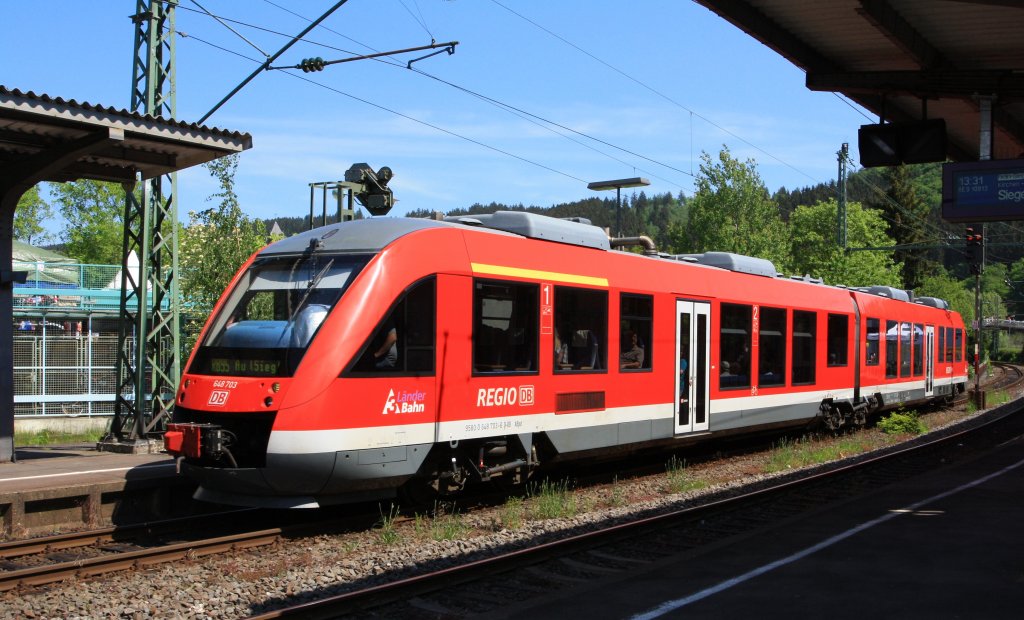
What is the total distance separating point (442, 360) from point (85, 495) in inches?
166

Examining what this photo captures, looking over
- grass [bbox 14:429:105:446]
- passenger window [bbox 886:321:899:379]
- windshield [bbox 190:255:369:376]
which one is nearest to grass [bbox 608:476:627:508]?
windshield [bbox 190:255:369:376]

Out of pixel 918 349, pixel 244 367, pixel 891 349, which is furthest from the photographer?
pixel 918 349

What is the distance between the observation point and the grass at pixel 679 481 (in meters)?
12.6

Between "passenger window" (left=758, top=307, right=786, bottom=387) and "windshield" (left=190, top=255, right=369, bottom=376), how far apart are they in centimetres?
886

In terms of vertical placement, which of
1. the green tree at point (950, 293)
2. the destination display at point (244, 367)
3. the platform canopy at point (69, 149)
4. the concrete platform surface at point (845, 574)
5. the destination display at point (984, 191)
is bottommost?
the concrete platform surface at point (845, 574)

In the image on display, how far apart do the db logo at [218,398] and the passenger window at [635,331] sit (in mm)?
5385

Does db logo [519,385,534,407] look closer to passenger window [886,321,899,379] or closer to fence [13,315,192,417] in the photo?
passenger window [886,321,899,379]

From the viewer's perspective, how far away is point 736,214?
49969 mm

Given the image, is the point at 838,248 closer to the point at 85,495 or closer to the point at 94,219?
the point at 94,219

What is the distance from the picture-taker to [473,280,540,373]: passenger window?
407 inches

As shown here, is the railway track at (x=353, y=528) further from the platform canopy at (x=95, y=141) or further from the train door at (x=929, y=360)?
the train door at (x=929, y=360)

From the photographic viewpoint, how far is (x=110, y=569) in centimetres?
804

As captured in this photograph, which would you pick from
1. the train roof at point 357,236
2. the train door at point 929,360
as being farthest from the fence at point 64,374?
the train door at point 929,360

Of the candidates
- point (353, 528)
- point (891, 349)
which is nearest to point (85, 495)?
point (353, 528)
